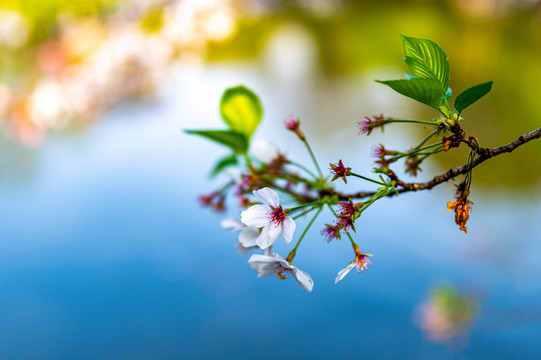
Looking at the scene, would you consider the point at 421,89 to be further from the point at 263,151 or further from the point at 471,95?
the point at 263,151

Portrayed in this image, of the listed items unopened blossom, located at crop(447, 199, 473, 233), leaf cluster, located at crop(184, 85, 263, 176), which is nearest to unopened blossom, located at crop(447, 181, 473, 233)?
unopened blossom, located at crop(447, 199, 473, 233)

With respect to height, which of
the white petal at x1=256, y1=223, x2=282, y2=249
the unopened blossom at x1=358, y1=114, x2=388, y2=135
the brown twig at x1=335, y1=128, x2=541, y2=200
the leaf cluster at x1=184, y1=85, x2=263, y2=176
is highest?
the leaf cluster at x1=184, y1=85, x2=263, y2=176

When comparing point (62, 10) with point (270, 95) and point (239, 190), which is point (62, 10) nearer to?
point (270, 95)

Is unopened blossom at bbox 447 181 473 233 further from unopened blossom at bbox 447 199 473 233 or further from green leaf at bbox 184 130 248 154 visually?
green leaf at bbox 184 130 248 154

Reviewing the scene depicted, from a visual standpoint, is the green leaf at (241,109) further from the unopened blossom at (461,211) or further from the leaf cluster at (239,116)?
the unopened blossom at (461,211)

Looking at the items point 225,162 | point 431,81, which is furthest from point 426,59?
point 225,162

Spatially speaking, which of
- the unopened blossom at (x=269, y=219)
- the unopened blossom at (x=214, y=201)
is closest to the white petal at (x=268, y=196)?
the unopened blossom at (x=269, y=219)
